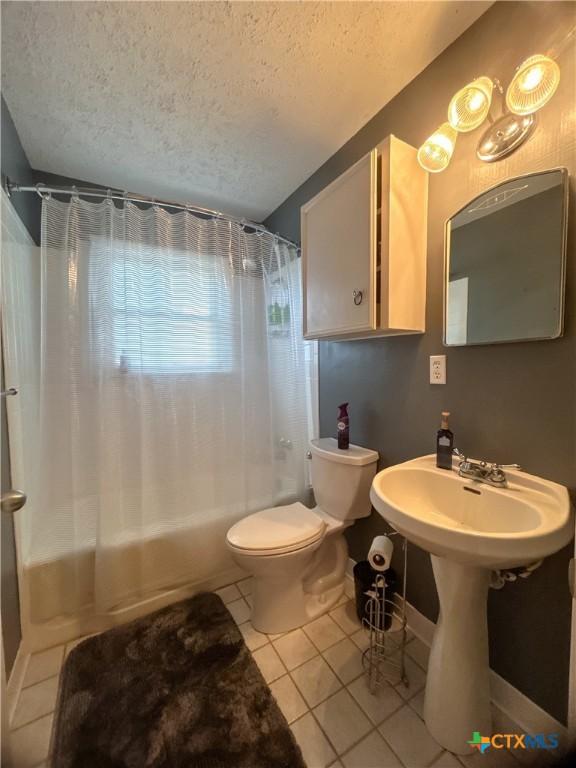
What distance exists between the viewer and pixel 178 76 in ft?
3.61

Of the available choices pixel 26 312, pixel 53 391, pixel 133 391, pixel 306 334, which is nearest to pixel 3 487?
pixel 53 391

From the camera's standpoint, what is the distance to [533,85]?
2.57 ft

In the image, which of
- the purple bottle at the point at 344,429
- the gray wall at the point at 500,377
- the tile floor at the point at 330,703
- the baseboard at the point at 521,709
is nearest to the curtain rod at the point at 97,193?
the gray wall at the point at 500,377

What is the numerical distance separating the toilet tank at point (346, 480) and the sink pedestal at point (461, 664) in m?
0.51

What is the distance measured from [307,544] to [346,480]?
0.34 metres

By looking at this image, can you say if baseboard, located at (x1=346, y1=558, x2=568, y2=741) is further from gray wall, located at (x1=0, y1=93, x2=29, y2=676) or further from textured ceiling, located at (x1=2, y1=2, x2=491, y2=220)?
textured ceiling, located at (x1=2, y1=2, x2=491, y2=220)

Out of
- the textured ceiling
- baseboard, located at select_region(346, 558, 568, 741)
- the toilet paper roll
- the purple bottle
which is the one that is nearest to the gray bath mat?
the toilet paper roll

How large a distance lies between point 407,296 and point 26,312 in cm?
163

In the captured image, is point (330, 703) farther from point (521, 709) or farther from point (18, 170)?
point (18, 170)

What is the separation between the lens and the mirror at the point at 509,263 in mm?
827

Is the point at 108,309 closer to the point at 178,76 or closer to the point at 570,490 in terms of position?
the point at 178,76

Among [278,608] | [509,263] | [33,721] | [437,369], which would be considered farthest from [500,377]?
[33,721]

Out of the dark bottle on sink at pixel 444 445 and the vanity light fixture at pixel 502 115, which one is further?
the dark bottle on sink at pixel 444 445

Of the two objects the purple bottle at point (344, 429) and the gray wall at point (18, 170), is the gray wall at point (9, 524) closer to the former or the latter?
the gray wall at point (18, 170)
